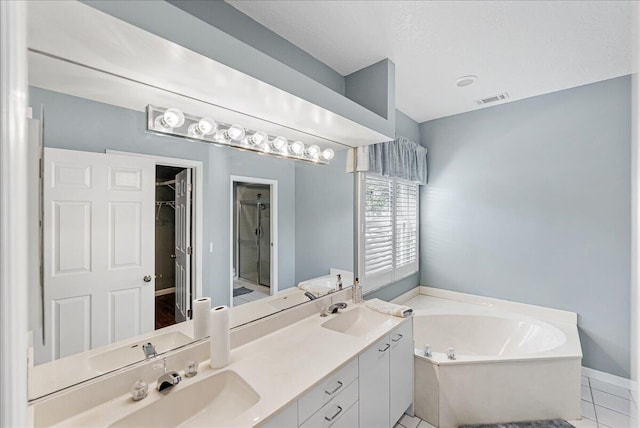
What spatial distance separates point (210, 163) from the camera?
142 cm

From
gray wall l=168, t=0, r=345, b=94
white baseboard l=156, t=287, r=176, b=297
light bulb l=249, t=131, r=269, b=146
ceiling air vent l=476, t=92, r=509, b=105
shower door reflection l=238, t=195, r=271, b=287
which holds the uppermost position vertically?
ceiling air vent l=476, t=92, r=509, b=105

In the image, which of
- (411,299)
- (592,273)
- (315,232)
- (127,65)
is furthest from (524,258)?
(127,65)

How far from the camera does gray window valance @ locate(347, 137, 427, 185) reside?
230 cm

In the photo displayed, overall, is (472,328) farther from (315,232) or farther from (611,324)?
Answer: (315,232)

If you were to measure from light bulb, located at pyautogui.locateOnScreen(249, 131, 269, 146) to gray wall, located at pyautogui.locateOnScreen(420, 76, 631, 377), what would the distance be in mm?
2431

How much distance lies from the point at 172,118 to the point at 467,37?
6.02ft

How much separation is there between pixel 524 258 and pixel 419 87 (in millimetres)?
1978

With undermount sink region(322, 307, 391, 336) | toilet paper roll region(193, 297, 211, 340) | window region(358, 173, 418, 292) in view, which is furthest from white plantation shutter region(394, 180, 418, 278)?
toilet paper roll region(193, 297, 211, 340)

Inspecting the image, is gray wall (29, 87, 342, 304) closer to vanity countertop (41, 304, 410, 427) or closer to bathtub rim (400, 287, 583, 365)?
vanity countertop (41, 304, 410, 427)

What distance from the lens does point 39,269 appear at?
1.56ft

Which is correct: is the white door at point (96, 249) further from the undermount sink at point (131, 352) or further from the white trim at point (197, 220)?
the white trim at point (197, 220)

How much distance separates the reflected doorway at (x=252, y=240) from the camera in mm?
1526

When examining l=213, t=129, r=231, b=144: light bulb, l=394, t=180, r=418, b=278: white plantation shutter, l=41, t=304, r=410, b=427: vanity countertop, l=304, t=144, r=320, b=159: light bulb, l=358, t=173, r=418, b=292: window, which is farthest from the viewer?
l=394, t=180, r=418, b=278: white plantation shutter

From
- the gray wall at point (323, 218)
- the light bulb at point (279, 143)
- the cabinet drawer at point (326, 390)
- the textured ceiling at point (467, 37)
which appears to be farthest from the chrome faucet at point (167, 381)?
the textured ceiling at point (467, 37)
